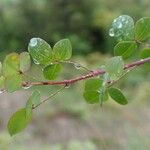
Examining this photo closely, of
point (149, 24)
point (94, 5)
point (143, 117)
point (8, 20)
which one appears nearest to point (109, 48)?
point (94, 5)

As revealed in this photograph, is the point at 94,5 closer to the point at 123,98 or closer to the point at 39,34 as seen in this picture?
the point at 39,34

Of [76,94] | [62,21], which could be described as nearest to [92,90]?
[76,94]

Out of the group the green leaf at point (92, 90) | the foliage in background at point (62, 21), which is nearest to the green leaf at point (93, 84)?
the green leaf at point (92, 90)

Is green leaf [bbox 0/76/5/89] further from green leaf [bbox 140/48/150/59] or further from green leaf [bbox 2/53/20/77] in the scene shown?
green leaf [bbox 140/48/150/59]

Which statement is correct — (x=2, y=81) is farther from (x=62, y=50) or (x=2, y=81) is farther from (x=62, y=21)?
(x=62, y=21)

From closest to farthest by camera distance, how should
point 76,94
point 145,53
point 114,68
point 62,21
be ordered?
point 114,68
point 145,53
point 76,94
point 62,21
